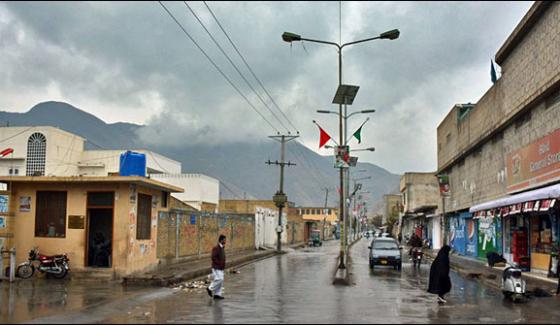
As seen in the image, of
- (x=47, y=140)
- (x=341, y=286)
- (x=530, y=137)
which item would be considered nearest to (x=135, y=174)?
(x=341, y=286)

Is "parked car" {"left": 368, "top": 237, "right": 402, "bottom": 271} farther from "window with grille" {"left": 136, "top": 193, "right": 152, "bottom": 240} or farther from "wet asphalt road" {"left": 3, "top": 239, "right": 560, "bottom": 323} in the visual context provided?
"window with grille" {"left": 136, "top": 193, "right": 152, "bottom": 240}

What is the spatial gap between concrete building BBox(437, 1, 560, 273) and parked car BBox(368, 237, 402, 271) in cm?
448

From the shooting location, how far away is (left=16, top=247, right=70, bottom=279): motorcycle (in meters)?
20.6

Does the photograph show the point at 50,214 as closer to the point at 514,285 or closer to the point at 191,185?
the point at 514,285

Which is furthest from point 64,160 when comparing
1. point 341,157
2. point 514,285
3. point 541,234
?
point 514,285

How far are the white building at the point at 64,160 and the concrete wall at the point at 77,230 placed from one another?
4044 centimetres

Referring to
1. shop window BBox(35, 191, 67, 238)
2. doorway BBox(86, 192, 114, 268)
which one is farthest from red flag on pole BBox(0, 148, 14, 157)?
shop window BBox(35, 191, 67, 238)

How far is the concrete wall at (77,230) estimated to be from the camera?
2125 cm

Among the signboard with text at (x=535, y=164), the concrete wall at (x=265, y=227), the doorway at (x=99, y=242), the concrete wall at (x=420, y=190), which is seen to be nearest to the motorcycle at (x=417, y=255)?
the signboard with text at (x=535, y=164)

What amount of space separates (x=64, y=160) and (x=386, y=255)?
1816 inches

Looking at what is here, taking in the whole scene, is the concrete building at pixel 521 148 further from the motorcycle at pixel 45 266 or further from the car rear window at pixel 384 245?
the motorcycle at pixel 45 266

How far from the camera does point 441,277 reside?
16.3 meters

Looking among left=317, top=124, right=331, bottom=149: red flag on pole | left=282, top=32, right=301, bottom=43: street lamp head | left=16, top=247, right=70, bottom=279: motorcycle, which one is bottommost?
left=16, top=247, right=70, bottom=279: motorcycle

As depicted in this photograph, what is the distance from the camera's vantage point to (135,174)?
22.3 meters
